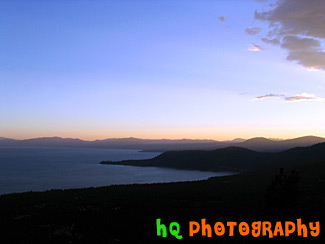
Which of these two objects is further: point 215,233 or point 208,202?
point 208,202

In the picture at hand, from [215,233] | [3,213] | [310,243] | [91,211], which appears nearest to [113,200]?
[91,211]

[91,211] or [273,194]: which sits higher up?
[273,194]

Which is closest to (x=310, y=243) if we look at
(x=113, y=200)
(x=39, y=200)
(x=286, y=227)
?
(x=286, y=227)

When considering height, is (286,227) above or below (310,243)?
above

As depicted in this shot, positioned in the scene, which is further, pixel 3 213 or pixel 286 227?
pixel 3 213

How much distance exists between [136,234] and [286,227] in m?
12.5

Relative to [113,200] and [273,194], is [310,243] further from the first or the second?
[113,200]

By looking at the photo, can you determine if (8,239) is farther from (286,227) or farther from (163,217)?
(286,227)

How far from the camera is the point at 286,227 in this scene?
57.5ft

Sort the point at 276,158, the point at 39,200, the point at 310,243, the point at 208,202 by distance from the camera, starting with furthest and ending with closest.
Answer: the point at 276,158 → the point at 39,200 → the point at 208,202 → the point at 310,243

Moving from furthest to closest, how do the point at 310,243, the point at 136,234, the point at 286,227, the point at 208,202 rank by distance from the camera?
the point at 208,202, the point at 136,234, the point at 310,243, the point at 286,227

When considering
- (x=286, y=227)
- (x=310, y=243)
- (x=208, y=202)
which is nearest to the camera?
(x=286, y=227)

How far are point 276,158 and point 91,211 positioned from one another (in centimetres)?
16037

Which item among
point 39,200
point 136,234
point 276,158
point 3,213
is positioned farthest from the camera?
point 276,158
